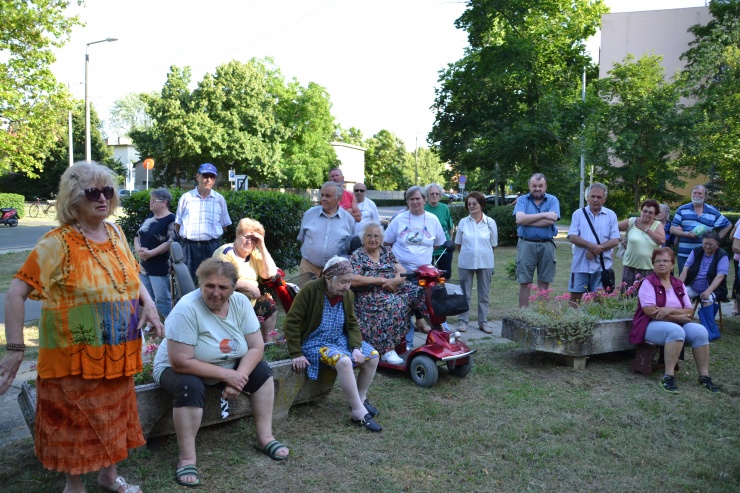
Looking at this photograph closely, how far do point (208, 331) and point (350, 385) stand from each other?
120 cm

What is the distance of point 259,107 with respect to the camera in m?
42.9

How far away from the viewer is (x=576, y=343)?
6.07 metres

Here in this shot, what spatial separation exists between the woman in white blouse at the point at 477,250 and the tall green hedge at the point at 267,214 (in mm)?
3059

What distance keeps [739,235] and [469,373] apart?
4555 mm

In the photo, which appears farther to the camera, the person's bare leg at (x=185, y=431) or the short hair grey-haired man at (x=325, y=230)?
the short hair grey-haired man at (x=325, y=230)

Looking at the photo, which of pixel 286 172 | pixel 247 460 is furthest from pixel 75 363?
pixel 286 172

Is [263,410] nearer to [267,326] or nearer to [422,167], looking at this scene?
[267,326]

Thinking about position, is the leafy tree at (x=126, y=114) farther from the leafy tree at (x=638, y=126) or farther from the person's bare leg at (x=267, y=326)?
the person's bare leg at (x=267, y=326)

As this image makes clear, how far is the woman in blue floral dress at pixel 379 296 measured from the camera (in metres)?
5.61

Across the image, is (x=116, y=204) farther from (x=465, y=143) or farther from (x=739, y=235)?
(x=465, y=143)

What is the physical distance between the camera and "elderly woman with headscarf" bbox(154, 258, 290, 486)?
364 centimetres

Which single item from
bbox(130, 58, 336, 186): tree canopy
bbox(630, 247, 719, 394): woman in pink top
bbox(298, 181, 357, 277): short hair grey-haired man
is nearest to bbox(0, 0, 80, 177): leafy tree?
bbox(298, 181, 357, 277): short hair grey-haired man

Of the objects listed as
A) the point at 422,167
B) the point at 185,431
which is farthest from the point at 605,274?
the point at 422,167

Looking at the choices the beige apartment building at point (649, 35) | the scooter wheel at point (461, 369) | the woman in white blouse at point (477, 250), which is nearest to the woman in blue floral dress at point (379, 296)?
the scooter wheel at point (461, 369)
